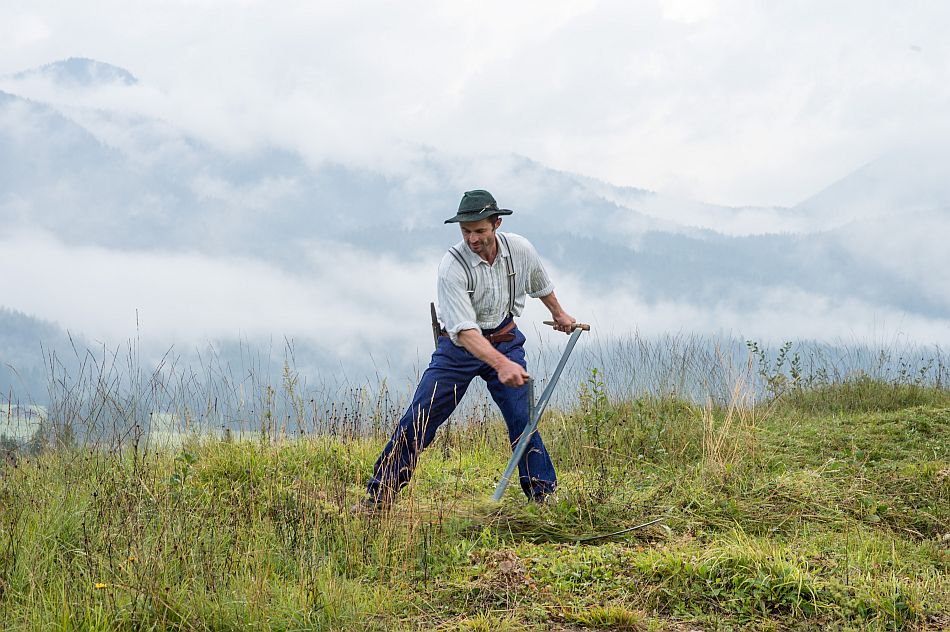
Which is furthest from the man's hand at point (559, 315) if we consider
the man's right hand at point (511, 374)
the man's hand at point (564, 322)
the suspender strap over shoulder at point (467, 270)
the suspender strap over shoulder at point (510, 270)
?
the man's right hand at point (511, 374)

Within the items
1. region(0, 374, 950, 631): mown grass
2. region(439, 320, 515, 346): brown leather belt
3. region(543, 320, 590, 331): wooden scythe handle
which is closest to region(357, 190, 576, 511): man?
region(439, 320, 515, 346): brown leather belt

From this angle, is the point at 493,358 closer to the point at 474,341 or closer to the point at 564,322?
the point at 474,341

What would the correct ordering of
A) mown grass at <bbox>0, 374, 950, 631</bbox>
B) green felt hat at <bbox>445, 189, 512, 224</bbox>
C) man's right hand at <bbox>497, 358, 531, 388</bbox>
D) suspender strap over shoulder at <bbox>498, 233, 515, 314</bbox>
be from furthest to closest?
1. suspender strap over shoulder at <bbox>498, 233, 515, 314</bbox>
2. green felt hat at <bbox>445, 189, 512, 224</bbox>
3. man's right hand at <bbox>497, 358, 531, 388</bbox>
4. mown grass at <bbox>0, 374, 950, 631</bbox>

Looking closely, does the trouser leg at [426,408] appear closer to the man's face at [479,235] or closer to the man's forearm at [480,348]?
the man's forearm at [480,348]

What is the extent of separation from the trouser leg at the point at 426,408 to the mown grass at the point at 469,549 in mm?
218

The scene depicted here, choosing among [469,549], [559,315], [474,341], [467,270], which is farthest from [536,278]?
[469,549]

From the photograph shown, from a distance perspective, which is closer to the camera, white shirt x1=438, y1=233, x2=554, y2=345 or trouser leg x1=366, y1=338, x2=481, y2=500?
white shirt x1=438, y1=233, x2=554, y2=345

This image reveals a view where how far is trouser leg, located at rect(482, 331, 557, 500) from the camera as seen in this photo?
5.50m

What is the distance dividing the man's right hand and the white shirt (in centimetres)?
32

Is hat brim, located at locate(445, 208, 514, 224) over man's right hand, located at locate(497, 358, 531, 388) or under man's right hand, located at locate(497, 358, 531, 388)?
over

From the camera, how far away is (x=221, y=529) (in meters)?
5.04

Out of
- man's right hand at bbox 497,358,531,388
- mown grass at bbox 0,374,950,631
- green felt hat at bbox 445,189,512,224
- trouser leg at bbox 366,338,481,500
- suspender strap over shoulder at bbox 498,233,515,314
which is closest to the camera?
mown grass at bbox 0,374,950,631

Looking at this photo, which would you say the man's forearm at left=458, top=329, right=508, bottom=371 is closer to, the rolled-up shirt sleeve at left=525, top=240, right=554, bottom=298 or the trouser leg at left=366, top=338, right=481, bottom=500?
the trouser leg at left=366, top=338, right=481, bottom=500

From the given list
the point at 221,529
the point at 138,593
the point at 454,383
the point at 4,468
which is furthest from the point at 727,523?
the point at 4,468
